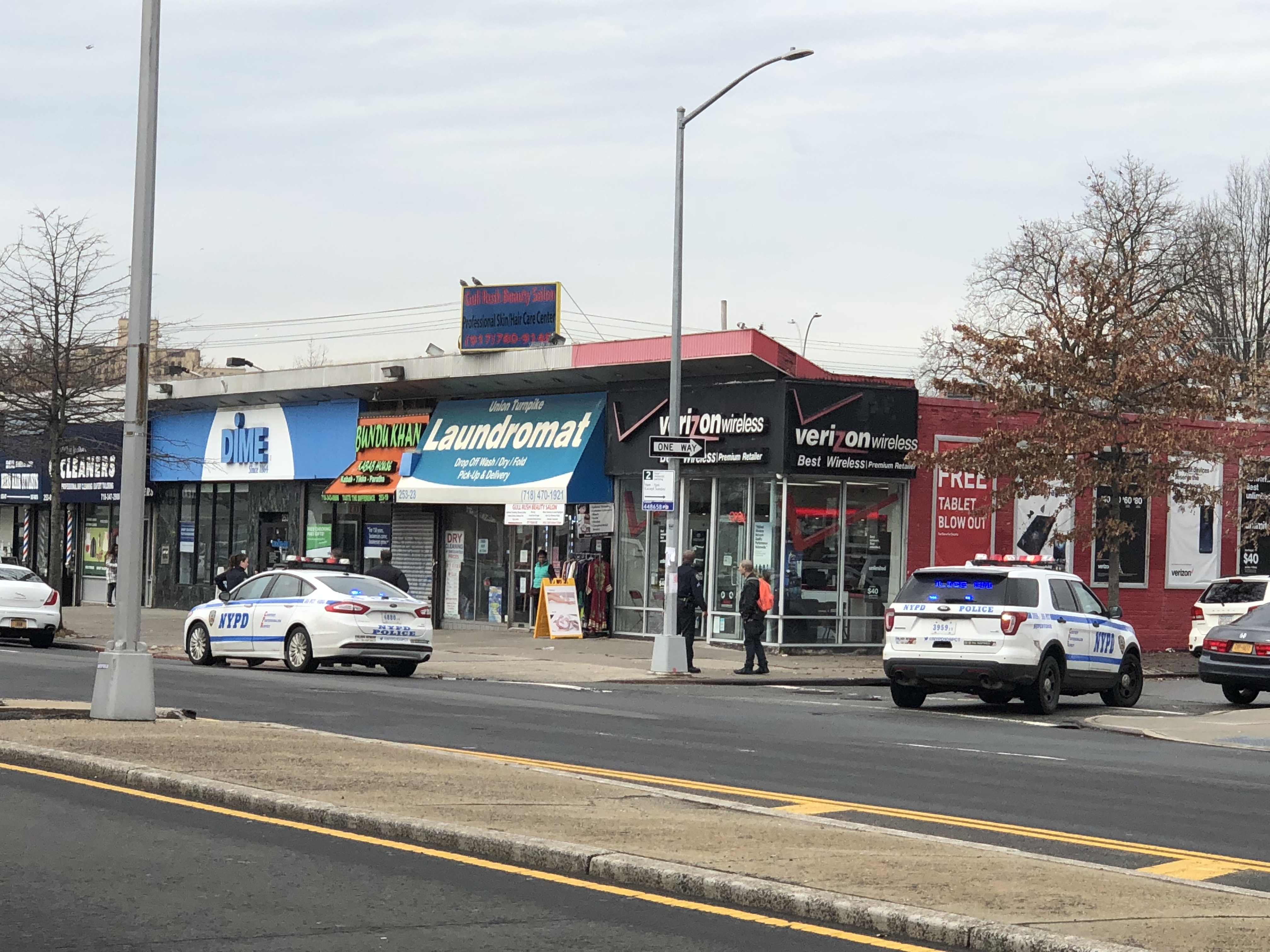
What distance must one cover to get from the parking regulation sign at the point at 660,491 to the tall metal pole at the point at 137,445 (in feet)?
38.4

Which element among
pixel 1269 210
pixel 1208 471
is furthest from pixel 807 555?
pixel 1269 210

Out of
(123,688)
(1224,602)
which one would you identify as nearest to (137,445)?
(123,688)

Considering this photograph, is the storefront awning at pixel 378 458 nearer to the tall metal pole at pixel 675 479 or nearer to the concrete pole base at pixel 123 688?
the tall metal pole at pixel 675 479

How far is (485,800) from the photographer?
10.1 metres

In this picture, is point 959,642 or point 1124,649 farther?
point 1124,649

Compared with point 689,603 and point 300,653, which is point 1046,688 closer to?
point 689,603

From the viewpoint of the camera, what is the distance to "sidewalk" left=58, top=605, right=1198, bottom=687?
81.3 ft

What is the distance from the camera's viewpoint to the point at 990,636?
20109mm

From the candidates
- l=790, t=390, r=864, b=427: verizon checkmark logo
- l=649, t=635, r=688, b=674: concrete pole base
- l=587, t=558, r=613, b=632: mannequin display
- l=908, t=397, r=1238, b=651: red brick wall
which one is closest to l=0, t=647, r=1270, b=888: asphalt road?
l=649, t=635, r=688, b=674: concrete pole base

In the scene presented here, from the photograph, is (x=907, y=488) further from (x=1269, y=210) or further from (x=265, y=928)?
(x=1269, y=210)

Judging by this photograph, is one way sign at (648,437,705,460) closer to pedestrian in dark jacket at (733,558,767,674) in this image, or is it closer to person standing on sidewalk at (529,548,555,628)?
pedestrian in dark jacket at (733,558,767,674)

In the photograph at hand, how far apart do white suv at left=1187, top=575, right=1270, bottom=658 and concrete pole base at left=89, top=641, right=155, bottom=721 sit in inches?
803

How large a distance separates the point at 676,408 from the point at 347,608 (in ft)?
19.7

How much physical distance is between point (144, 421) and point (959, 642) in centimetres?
1032
